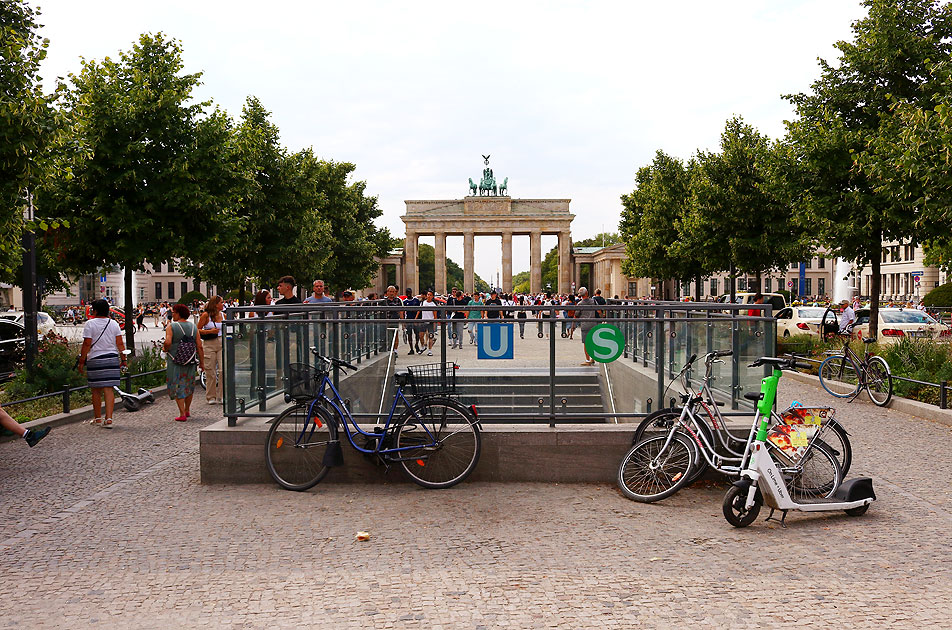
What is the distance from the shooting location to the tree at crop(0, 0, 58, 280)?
914 cm

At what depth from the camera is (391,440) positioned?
25.5 ft

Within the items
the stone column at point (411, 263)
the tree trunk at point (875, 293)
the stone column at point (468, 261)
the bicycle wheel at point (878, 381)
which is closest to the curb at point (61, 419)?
the bicycle wheel at point (878, 381)

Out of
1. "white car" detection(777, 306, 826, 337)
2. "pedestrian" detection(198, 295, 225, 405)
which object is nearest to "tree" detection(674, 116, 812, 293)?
"white car" detection(777, 306, 826, 337)

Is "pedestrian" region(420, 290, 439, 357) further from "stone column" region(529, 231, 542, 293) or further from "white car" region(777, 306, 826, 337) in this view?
"stone column" region(529, 231, 542, 293)

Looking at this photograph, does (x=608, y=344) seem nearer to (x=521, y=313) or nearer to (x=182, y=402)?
(x=521, y=313)

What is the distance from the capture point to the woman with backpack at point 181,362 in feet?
41.7

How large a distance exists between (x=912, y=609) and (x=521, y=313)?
192 inches

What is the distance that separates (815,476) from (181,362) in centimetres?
941

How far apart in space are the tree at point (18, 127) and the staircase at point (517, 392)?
564 centimetres

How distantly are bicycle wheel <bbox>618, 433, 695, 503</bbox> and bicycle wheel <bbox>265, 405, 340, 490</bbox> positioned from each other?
8.90 feet

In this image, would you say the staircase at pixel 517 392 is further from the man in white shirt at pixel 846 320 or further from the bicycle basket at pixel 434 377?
the man in white shirt at pixel 846 320

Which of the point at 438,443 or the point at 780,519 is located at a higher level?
the point at 438,443

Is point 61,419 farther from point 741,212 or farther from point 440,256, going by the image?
point 440,256

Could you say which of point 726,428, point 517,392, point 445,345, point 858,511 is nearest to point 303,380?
point 445,345
